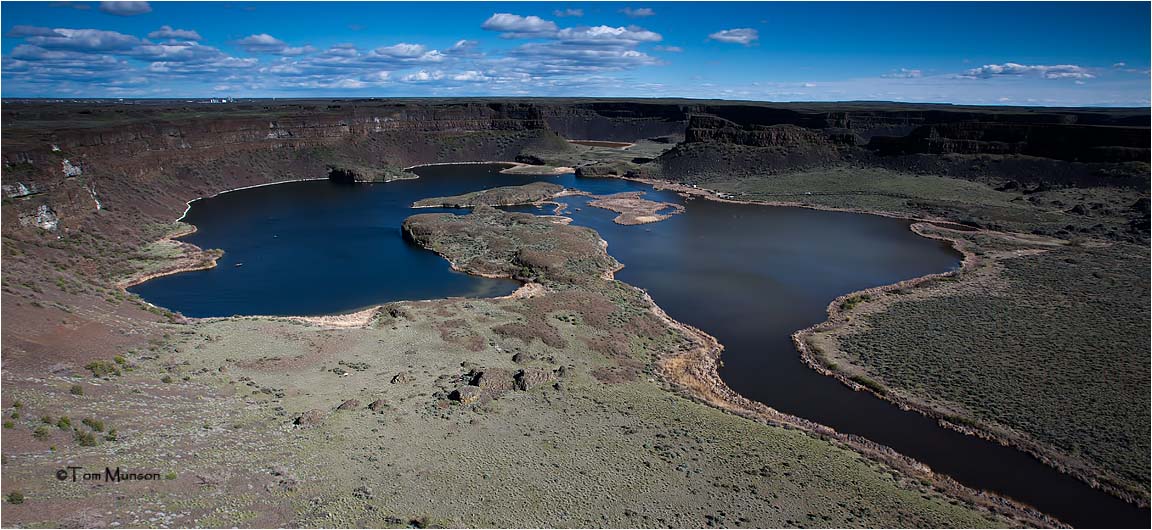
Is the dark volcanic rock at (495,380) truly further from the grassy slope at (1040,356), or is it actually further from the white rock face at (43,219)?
the white rock face at (43,219)

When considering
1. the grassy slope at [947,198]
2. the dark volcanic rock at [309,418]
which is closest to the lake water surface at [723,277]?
the grassy slope at [947,198]

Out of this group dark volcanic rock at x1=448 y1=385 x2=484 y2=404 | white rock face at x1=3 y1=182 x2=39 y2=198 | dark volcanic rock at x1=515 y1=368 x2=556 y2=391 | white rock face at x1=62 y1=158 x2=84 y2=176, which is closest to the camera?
dark volcanic rock at x1=448 y1=385 x2=484 y2=404

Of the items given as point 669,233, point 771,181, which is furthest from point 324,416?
point 771,181

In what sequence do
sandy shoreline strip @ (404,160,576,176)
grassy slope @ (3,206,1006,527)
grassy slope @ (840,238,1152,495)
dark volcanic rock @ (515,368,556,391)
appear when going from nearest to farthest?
grassy slope @ (3,206,1006,527) < grassy slope @ (840,238,1152,495) < dark volcanic rock @ (515,368,556,391) < sandy shoreline strip @ (404,160,576,176)

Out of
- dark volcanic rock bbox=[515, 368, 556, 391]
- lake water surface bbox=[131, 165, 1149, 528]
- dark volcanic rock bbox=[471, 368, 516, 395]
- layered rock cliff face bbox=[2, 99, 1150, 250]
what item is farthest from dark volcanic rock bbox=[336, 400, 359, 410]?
layered rock cliff face bbox=[2, 99, 1150, 250]

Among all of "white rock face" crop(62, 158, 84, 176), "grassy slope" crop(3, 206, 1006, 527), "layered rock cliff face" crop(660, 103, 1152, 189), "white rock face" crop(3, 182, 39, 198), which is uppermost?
"layered rock cliff face" crop(660, 103, 1152, 189)

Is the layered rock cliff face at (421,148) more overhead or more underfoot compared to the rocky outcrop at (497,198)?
more overhead

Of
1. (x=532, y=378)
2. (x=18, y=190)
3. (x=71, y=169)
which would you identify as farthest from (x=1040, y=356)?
(x=71, y=169)

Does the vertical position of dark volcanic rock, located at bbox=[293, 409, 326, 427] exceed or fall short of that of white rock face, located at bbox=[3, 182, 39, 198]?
it falls short

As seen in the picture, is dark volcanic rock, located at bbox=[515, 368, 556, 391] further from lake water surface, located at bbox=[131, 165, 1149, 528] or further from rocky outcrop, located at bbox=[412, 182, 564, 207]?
rocky outcrop, located at bbox=[412, 182, 564, 207]
